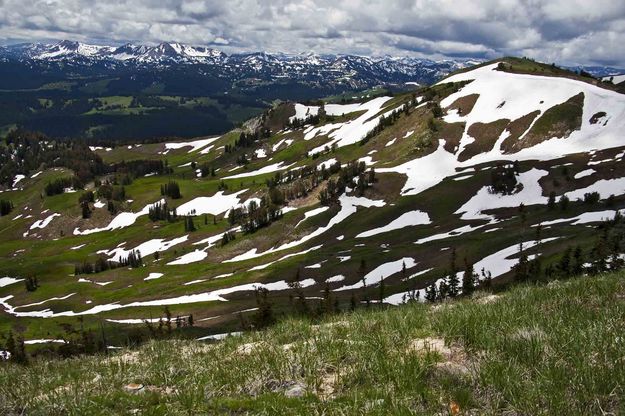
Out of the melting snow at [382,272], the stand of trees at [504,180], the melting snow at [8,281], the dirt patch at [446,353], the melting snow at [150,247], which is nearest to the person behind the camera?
the dirt patch at [446,353]

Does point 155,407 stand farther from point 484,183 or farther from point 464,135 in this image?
point 464,135

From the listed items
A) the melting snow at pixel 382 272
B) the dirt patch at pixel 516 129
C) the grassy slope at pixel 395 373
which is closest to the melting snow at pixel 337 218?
the melting snow at pixel 382 272

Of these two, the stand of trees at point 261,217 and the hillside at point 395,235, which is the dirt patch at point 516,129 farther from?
the stand of trees at point 261,217

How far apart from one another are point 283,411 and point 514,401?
10.3ft

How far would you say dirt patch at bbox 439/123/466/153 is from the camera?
16188 cm

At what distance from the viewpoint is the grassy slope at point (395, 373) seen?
19.7 ft

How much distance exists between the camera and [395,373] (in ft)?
23.2

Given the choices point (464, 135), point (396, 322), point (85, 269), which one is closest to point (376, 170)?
point (464, 135)

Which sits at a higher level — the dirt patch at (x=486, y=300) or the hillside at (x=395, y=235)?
the dirt patch at (x=486, y=300)

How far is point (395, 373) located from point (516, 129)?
162973 millimetres

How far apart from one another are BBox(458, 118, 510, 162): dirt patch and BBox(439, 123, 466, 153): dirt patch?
4858 mm

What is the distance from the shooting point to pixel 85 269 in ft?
585

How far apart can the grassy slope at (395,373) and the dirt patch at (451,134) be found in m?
158

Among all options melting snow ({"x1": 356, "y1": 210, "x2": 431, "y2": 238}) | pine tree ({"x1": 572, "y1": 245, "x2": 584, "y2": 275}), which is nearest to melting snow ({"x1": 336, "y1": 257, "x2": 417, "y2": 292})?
melting snow ({"x1": 356, "y1": 210, "x2": 431, "y2": 238})
